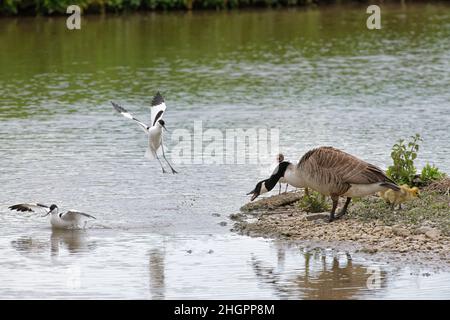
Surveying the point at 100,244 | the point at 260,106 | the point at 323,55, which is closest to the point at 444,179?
the point at 100,244

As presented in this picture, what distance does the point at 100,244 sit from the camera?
589 inches

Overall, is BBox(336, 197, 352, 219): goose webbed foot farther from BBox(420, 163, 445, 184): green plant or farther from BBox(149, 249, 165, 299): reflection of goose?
BBox(149, 249, 165, 299): reflection of goose

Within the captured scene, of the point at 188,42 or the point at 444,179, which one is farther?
the point at 188,42

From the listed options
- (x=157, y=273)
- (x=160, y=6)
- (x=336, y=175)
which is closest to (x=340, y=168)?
(x=336, y=175)

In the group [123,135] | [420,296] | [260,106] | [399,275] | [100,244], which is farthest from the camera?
[260,106]

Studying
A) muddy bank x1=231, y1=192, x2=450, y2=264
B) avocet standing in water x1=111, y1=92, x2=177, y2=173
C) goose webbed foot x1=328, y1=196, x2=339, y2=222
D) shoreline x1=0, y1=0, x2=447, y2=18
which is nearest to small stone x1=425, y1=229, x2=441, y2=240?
muddy bank x1=231, y1=192, x2=450, y2=264

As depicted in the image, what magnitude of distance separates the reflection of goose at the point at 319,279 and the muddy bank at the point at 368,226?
0.64 metres

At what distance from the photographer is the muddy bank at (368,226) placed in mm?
14000

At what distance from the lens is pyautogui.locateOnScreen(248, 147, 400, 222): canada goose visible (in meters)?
14.7

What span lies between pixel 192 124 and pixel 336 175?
9.43 meters

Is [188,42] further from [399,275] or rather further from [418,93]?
[399,275]

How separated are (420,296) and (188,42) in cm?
2588

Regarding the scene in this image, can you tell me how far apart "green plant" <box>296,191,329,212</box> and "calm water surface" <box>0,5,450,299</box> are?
4.05 ft

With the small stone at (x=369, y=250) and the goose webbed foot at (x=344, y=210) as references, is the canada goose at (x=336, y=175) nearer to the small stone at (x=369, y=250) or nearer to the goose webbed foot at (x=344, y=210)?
the goose webbed foot at (x=344, y=210)
